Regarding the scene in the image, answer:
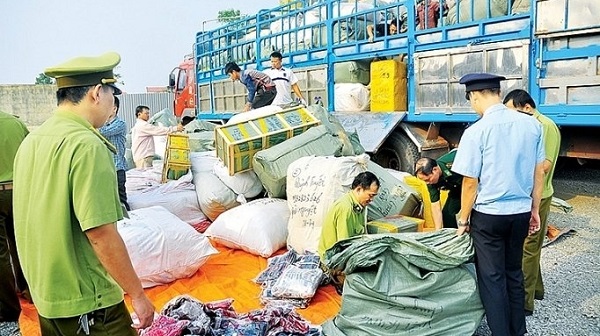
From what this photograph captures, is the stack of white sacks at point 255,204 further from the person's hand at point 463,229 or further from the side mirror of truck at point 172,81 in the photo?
the side mirror of truck at point 172,81

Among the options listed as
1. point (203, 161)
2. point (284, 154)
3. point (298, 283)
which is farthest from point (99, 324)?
point (203, 161)

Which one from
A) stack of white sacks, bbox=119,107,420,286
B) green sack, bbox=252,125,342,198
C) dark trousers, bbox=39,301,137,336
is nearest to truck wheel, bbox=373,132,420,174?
stack of white sacks, bbox=119,107,420,286

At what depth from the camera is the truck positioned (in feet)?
14.5

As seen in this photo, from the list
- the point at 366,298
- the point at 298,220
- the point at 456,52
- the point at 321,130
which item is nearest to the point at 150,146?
the point at 321,130

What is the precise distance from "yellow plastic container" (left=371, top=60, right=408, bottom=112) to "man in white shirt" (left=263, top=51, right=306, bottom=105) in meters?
0.95

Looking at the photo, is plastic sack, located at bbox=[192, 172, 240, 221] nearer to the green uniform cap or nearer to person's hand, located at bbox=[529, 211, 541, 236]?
person's hand, located at bbox=[529, 211, 541, 236]

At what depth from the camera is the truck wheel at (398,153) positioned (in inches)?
238

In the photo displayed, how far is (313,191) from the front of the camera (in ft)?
13.0

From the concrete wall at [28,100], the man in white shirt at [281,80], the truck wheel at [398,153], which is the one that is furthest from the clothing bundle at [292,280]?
the concrete wall at [28,100]

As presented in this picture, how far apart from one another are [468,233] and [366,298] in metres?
0.62

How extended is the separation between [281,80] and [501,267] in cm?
455

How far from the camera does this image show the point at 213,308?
9.85 feet

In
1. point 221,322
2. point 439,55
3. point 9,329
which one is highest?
point 439,55

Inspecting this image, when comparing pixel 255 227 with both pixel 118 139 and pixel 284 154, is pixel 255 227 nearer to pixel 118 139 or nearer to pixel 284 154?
pixel 284 154
